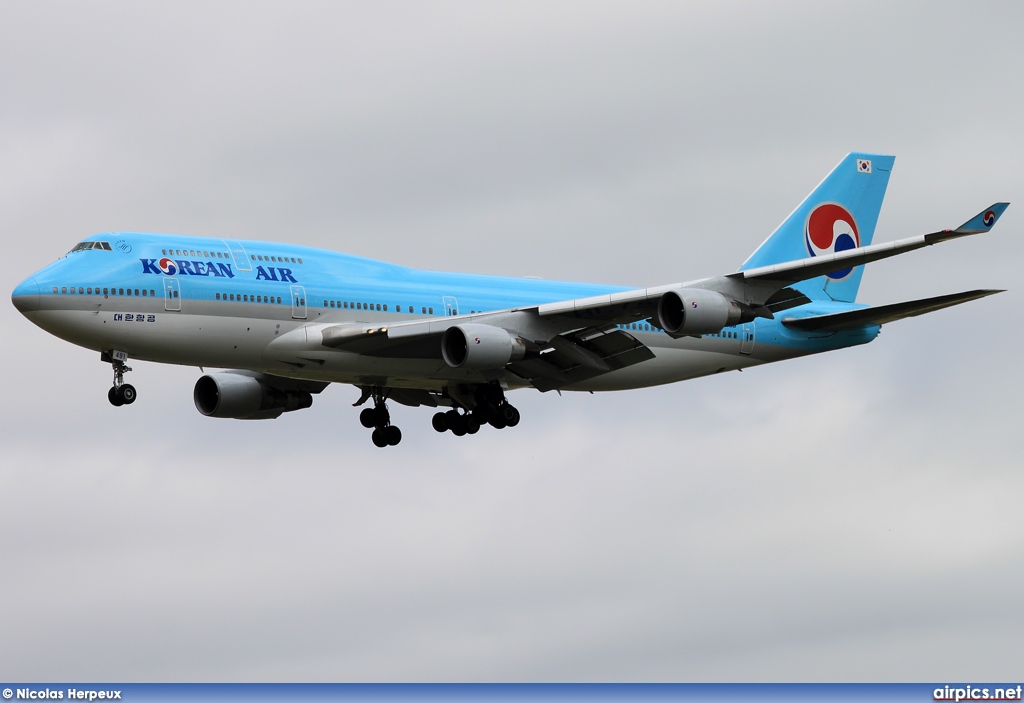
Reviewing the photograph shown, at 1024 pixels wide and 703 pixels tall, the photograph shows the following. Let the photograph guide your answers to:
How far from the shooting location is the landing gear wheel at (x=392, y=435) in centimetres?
5597

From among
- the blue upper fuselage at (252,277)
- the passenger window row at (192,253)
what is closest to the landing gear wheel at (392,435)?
the blue upper fuselage at (252,277)

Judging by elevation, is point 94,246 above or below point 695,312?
above

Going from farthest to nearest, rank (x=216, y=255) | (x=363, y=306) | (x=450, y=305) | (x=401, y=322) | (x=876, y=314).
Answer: (x=876, y=314)
(x=450, y=305)
(x=401, y=322)
(x=363, y=306)
(x=216, y=255)

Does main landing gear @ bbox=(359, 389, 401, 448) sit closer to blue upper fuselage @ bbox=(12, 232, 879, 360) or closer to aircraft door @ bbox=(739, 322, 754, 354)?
blue upper fuselage @ bbox=(12, 232, 879, 360)

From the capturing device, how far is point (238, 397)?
54656 mm

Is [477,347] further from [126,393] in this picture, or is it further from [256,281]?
[126,393]

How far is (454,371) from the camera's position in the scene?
168 ft

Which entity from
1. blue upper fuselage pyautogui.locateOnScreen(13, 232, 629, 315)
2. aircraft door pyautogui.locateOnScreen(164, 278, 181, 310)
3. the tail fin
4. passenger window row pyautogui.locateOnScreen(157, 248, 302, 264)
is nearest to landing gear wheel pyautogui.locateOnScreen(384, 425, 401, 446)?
blue upper fuselage pyautogui.locateOnScreen(13, 232, 629, 315)

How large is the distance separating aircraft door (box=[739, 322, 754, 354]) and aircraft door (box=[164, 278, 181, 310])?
65.8ft

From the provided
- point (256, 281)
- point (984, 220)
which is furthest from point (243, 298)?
point (984, 220)

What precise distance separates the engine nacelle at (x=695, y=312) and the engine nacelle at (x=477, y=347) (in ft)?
15.5

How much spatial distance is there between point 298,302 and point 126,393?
565cm

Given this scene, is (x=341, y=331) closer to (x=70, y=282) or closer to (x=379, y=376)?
(x=379, y=376)

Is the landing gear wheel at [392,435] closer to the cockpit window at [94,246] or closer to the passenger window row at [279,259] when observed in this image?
the passenger window row at [279,259]
